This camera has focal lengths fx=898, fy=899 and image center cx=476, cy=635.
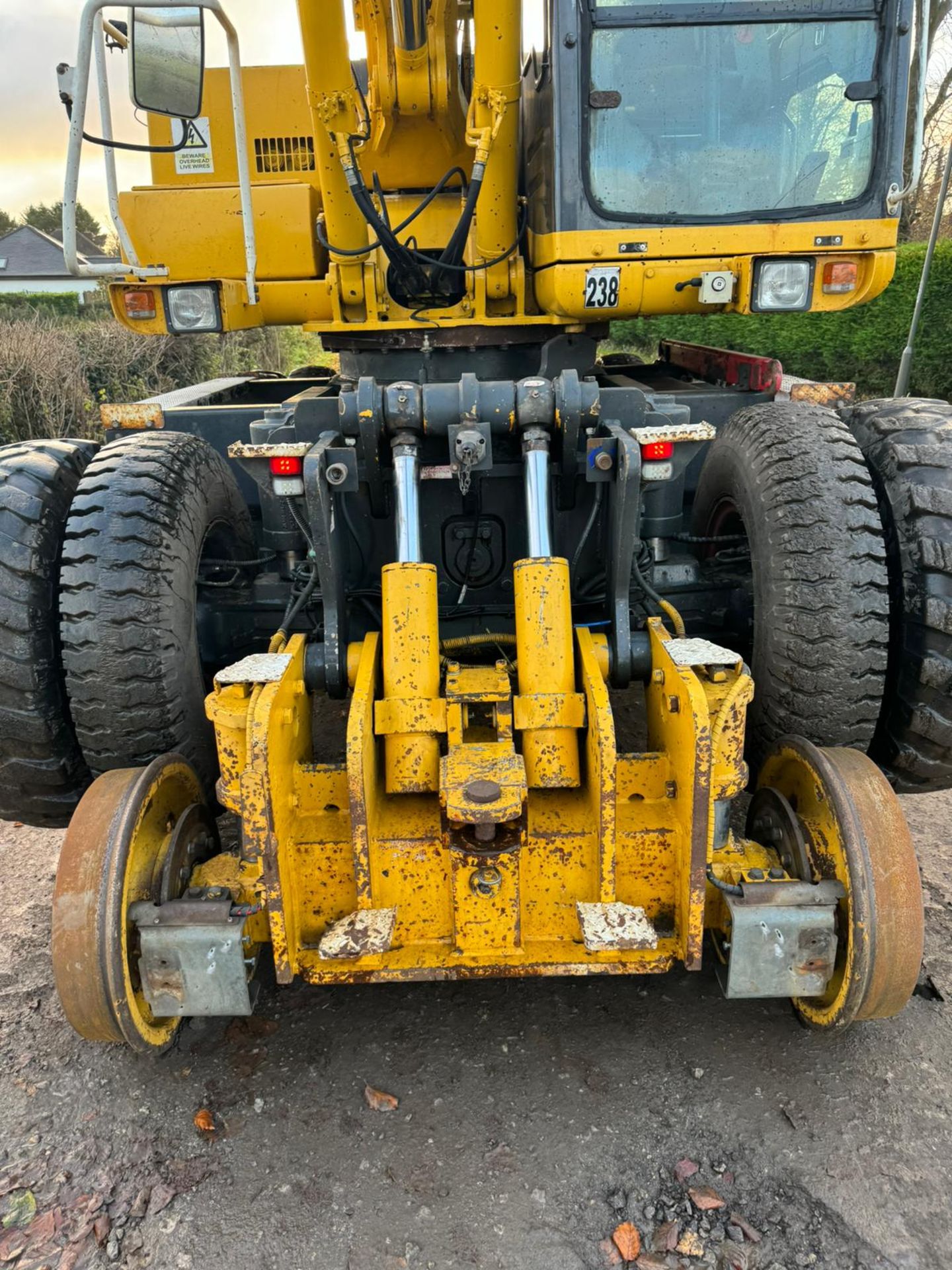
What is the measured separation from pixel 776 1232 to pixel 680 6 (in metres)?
3.94

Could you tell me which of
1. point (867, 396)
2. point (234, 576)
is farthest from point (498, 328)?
point (867, 396)

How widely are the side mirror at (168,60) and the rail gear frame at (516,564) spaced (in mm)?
14

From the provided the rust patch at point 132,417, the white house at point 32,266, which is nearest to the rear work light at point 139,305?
the rust patch at point 132,417

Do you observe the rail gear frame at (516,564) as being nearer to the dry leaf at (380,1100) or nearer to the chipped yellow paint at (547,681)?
the chipped yellow paint at (547,681)

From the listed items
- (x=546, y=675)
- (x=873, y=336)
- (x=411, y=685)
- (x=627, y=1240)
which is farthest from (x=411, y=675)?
(x=873, y=336)

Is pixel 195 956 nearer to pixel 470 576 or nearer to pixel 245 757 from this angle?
pixel 245 757

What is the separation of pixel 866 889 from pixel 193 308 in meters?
3.70

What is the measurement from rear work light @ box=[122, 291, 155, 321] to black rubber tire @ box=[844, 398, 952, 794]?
10.7ft

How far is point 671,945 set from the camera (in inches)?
92.0

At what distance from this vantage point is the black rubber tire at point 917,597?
2826mm

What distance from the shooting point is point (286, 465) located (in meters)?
2.66

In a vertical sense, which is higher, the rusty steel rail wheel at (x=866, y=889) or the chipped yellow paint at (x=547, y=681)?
the chipped yellow paint at (x=547, y=681)

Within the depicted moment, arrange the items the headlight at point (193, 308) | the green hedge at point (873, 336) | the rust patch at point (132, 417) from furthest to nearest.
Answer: the green hedge at point (873, 336)
the rust patch at point (132, 417)
the headlight at point (193, 308)

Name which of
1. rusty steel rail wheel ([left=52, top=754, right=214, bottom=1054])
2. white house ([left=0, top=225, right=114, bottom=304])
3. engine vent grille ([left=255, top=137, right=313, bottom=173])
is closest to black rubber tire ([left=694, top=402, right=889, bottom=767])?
rusty steel rail wheel ([left=52, top=754, right=214, bottom=1054])
